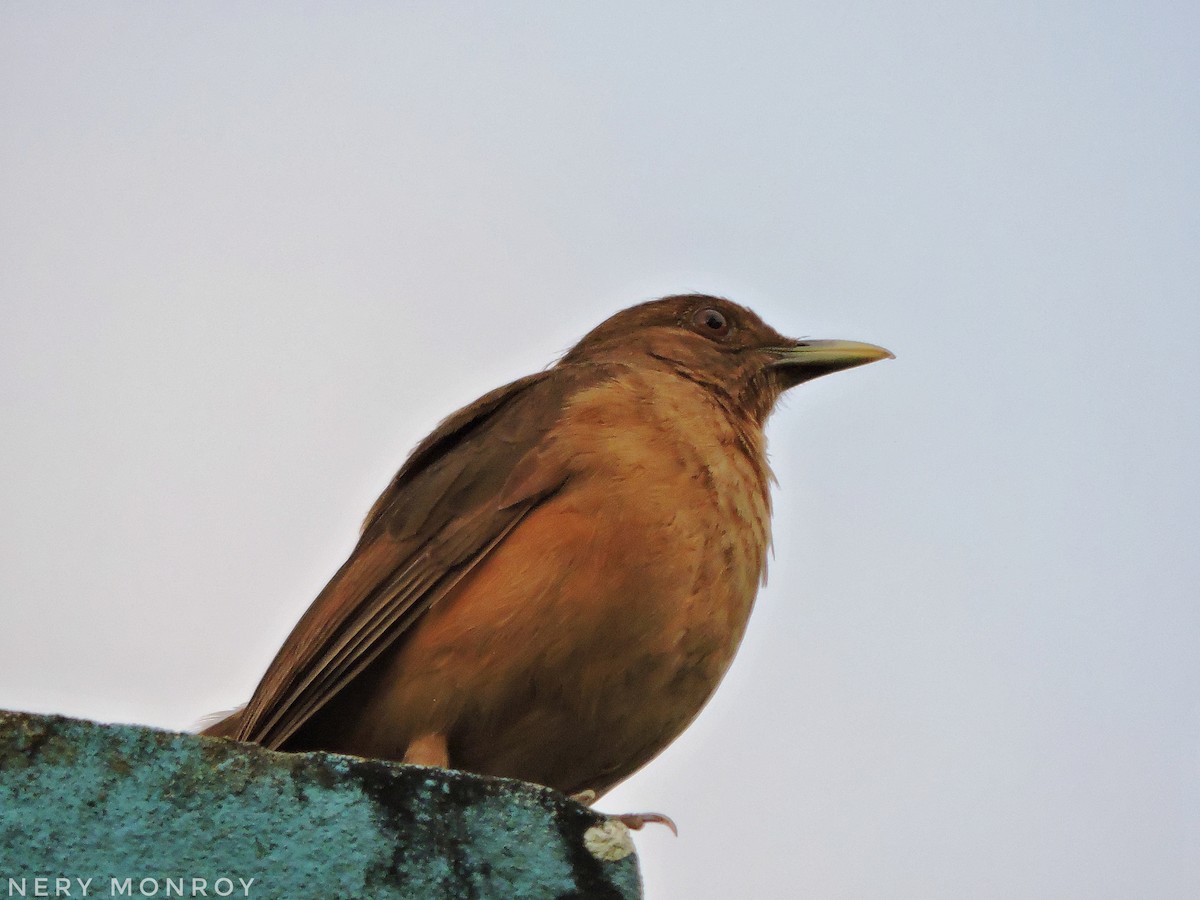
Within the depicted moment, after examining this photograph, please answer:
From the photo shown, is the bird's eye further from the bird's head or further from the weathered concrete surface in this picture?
the weathered concrete surface

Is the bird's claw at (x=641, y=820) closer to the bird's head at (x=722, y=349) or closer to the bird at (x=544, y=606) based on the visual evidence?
the bird at (x=544, y=606)

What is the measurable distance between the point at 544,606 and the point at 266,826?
137 centimetres

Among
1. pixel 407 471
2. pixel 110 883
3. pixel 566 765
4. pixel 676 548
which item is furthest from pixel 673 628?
pixel 110 883

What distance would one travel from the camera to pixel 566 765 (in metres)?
3.59

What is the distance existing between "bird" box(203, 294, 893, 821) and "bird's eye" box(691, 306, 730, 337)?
1.05 m

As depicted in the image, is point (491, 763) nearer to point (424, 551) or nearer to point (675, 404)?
point (424, 551)

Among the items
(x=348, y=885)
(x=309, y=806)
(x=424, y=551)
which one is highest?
(x=424, y=551)

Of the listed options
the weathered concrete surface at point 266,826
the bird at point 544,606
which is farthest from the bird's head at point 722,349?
the weathered concrete surface at point 266,826

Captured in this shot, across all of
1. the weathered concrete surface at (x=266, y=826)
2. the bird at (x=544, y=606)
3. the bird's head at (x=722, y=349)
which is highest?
the bird's head at (x=722, y=349)

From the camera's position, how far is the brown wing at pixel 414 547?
3605 millimetres

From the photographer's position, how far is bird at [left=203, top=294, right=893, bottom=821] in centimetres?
345

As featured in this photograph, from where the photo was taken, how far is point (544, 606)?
3.46m

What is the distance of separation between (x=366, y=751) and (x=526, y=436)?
0.99m

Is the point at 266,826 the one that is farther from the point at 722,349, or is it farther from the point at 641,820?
the point at 722,349
